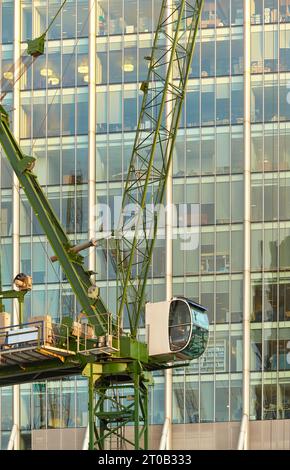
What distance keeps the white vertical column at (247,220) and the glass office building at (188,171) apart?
0.51ft

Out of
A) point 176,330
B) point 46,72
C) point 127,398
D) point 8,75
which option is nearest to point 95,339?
point 176,330

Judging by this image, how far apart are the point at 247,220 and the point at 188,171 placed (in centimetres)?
715

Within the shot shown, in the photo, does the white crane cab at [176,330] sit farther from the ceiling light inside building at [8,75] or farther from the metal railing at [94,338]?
the ceiling light inside building at [8,75]

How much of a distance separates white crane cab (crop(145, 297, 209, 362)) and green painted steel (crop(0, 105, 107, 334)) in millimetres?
3901

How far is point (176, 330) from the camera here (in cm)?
11712

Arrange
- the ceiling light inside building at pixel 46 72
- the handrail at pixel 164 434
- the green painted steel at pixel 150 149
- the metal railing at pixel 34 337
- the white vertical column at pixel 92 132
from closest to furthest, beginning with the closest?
the metal railing at pixel 34 337
the green painted steel at pixel 150 149
the handrail at pixel 164 434
the white vertical column at pixel 92 132
the ceiling light inside building at pixel 46 72

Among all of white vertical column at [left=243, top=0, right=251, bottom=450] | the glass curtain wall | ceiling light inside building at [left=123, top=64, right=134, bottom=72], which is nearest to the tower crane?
white vertical column at [left=243, top=0, right=251, bottom=450]

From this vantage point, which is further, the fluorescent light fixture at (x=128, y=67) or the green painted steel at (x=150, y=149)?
the fluorescent light fixture at (x=128, y=67)

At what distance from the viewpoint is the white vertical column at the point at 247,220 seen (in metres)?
138

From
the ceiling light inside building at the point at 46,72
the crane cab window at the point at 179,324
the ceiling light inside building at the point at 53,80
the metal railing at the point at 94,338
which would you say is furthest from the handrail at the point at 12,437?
the ceiling light inside building at the point at 46,72

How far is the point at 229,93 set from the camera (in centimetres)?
14388

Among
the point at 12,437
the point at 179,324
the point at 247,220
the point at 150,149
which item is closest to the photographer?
the point at 179,324

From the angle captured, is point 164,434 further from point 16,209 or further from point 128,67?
point 128,67
